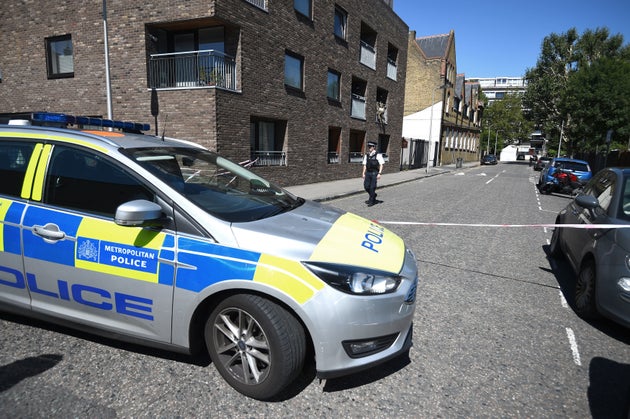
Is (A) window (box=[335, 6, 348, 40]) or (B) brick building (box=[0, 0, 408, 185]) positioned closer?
(B) brick building (box=[0, 0, 408, 185])

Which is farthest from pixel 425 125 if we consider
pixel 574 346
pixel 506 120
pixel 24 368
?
pixel 506 120

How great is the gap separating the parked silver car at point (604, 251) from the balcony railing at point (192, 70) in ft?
35.3

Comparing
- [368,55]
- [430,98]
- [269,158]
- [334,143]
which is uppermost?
[430,98]

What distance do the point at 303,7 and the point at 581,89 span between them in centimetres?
2770

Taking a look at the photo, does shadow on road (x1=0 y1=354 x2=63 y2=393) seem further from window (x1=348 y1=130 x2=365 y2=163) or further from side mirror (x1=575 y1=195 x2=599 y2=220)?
window (x1=348 y1=130 x2=365 y2=163)

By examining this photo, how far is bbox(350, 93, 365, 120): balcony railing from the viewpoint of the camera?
844 inches

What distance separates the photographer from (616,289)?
3.33 meters

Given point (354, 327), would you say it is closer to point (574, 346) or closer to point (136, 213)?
point (136, 213)

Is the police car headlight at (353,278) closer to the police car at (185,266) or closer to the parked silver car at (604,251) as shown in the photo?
the police car at (185,266)

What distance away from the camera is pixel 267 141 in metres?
15.6

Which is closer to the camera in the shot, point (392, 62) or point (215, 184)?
point (215, 184)

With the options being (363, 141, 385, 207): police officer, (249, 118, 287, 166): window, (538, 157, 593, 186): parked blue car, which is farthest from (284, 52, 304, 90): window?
(538, 157, 593, 186): parked blue car

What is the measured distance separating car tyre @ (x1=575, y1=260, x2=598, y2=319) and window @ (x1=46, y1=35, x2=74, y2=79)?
1656 centimetres

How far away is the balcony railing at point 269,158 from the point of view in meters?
14.6
